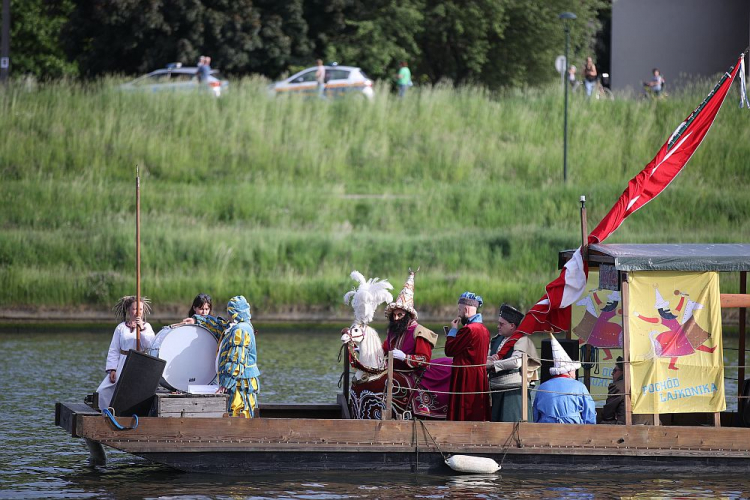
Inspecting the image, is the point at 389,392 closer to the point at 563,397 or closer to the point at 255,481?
the point at 255,481

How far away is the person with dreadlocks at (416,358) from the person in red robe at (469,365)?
18 centimetres

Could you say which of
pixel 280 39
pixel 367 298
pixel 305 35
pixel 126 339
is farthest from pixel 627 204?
pixel 305 35

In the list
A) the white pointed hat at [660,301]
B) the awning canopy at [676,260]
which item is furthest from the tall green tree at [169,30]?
the white pointed hat at [660,301]

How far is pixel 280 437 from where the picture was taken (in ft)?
47.9

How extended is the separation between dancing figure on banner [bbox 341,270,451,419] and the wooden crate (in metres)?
1.56

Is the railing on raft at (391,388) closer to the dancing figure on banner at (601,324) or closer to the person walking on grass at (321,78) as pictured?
the dancing figure on banner at (601,324)

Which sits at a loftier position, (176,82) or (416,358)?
(176,82)

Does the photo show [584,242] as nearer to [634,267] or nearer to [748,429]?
[634,267]

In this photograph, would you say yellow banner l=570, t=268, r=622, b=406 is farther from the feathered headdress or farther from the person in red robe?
the feathered headdress

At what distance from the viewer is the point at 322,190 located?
37.6m

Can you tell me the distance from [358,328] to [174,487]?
2672 mm

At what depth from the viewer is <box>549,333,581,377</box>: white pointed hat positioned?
1455cm

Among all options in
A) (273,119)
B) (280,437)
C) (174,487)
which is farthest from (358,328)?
(273,119)

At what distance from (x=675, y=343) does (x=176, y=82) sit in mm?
30002
